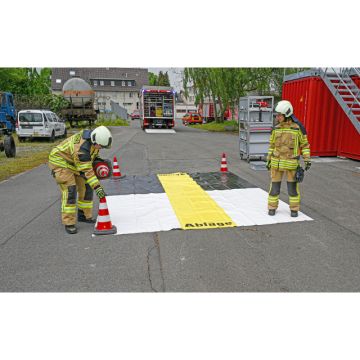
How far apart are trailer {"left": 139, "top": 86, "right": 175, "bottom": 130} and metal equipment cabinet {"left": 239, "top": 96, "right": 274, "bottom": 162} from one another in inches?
618

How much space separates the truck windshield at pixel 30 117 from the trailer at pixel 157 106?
10.5 m

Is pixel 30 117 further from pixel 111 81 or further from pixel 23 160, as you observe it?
pixel 111 81

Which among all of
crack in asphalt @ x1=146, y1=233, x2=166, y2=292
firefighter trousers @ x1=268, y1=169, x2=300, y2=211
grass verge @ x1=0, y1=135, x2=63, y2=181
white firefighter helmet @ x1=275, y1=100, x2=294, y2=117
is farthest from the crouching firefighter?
grass verge @ x1=0, y1=135, x2=63, y2=181

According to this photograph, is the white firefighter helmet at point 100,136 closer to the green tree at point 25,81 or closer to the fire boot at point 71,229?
the fire boot at point 71,229

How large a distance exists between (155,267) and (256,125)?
850 centimetres

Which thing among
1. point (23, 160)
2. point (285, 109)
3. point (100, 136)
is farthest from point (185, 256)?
point (23, 160)

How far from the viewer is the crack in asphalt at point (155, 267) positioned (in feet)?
11.3

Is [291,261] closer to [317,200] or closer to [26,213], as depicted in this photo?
[317,200]

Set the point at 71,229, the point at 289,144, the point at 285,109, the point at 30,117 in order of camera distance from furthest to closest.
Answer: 1. the point at 30,117
2. the point at 289,144
3. the point at 285,109
4. the point at 71,229

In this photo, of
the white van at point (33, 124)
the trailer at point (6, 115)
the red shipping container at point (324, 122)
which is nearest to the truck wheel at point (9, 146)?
the trailer at point (6, 115)

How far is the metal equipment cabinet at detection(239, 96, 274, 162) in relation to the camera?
11.2 m

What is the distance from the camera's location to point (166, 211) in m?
5.98

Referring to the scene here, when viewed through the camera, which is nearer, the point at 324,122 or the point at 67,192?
the point at 67,192

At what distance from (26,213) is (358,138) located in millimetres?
11259
